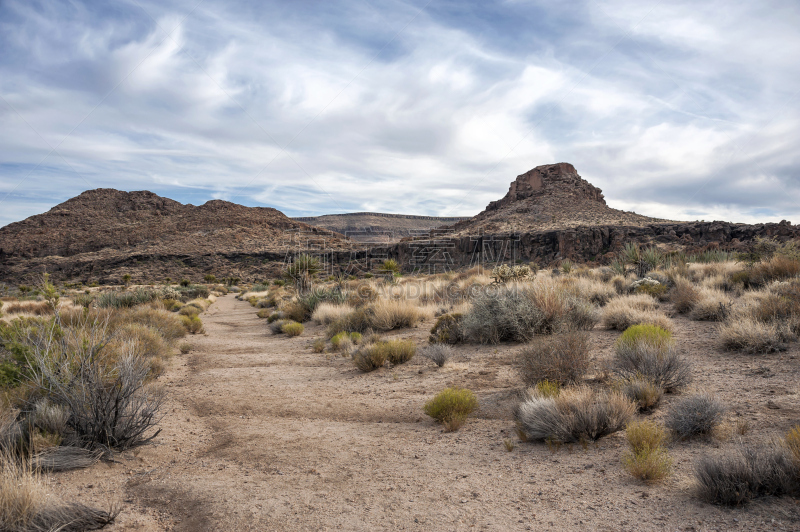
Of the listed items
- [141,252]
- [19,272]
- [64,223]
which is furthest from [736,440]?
[64,223]

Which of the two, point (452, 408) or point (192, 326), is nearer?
point (452, 408)

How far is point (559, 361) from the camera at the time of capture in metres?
5.98

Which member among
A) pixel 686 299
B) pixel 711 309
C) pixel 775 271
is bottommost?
pixel 711 309

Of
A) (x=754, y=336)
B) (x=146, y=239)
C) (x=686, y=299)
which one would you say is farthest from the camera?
(x=146, y=239)

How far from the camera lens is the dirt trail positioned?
337 centimetres

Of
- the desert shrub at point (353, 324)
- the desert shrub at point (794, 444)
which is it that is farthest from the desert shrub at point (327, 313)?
the desert shrub at point (794, 444)

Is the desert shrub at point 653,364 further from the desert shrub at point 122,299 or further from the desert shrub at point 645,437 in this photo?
the desert shrub at point 122,299

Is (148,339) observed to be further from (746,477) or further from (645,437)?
(746,477)

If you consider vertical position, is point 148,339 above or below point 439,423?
above

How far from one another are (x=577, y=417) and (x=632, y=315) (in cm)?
567

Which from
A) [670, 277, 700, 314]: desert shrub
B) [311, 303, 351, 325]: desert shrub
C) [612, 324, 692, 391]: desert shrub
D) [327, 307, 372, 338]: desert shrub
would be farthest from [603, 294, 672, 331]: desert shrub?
[311, 303, 351, 325]: desert shrub

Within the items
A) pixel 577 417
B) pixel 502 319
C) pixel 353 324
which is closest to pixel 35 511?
pixel 577 417

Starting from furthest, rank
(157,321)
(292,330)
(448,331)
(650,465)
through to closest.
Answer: (292,330) → (157,321) → (448,331) → (650,465)

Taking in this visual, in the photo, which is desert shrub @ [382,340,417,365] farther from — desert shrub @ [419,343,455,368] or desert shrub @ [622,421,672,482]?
desert shrub @ [622,421,672,482]
